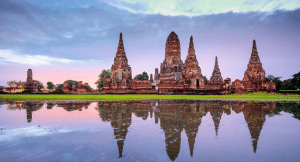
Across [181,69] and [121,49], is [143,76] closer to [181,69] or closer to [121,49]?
[121,49]

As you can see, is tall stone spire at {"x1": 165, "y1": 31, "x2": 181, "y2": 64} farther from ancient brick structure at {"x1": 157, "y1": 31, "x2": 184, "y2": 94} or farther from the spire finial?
the spire finial

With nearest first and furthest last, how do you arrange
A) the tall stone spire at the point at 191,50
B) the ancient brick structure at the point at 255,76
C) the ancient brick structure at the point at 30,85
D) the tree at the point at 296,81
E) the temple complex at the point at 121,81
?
the temple complex at the point at 121,81 < the ancient brick structure at the point at 255,76 < the ancient brick structure at the point at 30,85 < the tall stone spire at the point at 191,50 < the tree at the point at 296,81

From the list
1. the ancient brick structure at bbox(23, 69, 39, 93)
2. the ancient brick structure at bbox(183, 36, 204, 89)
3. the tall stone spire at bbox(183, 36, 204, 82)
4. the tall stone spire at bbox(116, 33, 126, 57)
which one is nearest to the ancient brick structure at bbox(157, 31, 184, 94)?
the ancient brick structure at bbox(183, 36, 204, 89)

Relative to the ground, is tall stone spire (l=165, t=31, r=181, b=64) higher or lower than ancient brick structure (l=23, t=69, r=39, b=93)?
higher

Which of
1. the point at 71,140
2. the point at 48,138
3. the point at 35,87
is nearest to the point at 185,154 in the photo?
the point at 71,140

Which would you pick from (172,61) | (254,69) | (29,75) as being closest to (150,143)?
(172,61)

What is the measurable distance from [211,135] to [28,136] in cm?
400

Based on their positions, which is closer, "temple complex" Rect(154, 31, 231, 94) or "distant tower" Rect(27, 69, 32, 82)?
"temple complex" Rect(154, 31, 231, 94)

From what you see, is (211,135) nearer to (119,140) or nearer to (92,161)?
(119,140)

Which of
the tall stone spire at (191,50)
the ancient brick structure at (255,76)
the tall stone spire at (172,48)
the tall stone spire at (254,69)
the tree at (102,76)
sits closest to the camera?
the ancient brick structure at (255,76)

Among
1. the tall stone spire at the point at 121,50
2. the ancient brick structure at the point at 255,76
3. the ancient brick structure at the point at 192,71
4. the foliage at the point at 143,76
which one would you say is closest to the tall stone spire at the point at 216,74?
the ancient brick structure at the point at 255,76

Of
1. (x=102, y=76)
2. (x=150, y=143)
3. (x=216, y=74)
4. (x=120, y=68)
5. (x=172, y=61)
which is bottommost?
(x=150, y=143)

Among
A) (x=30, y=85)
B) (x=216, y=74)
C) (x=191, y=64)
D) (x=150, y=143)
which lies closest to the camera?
(x=150, y=143)

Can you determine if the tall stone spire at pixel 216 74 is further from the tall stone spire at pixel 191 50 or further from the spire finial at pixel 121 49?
the spire finial at pixel 121 49
